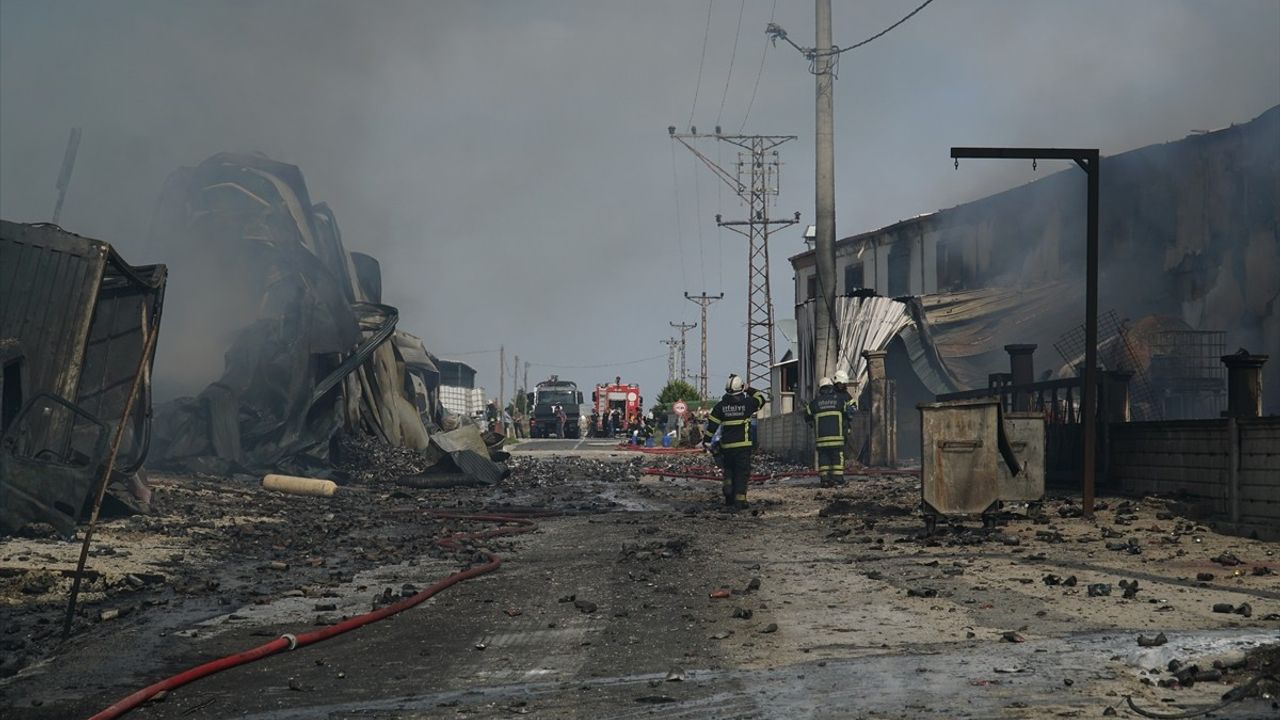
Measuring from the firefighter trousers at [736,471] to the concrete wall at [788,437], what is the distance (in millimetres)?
10136

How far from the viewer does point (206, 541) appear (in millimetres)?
12234

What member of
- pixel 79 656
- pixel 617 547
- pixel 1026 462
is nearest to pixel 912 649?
pixel 79 656

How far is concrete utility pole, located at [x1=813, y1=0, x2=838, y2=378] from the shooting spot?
22.2m

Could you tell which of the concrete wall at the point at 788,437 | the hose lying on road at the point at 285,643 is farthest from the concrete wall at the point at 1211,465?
the concrete wall at the point at 788,437

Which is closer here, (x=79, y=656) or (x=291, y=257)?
(x=79, y=656)

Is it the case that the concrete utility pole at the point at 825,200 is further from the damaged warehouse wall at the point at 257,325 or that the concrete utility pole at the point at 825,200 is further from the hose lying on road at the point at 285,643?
the hose lying on road at the point at 285,643

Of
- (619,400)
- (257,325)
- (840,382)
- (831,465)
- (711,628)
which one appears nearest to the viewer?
(711,628)

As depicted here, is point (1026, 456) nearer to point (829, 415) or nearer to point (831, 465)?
point (829, 415)

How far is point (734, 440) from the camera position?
16.5 m

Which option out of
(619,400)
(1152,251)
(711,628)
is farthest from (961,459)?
(619,400)

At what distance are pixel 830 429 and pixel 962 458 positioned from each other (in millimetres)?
7448

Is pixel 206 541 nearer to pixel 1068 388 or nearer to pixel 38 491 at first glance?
pixel 38 491

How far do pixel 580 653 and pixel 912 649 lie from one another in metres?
1.75

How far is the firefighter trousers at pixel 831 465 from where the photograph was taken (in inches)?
770
